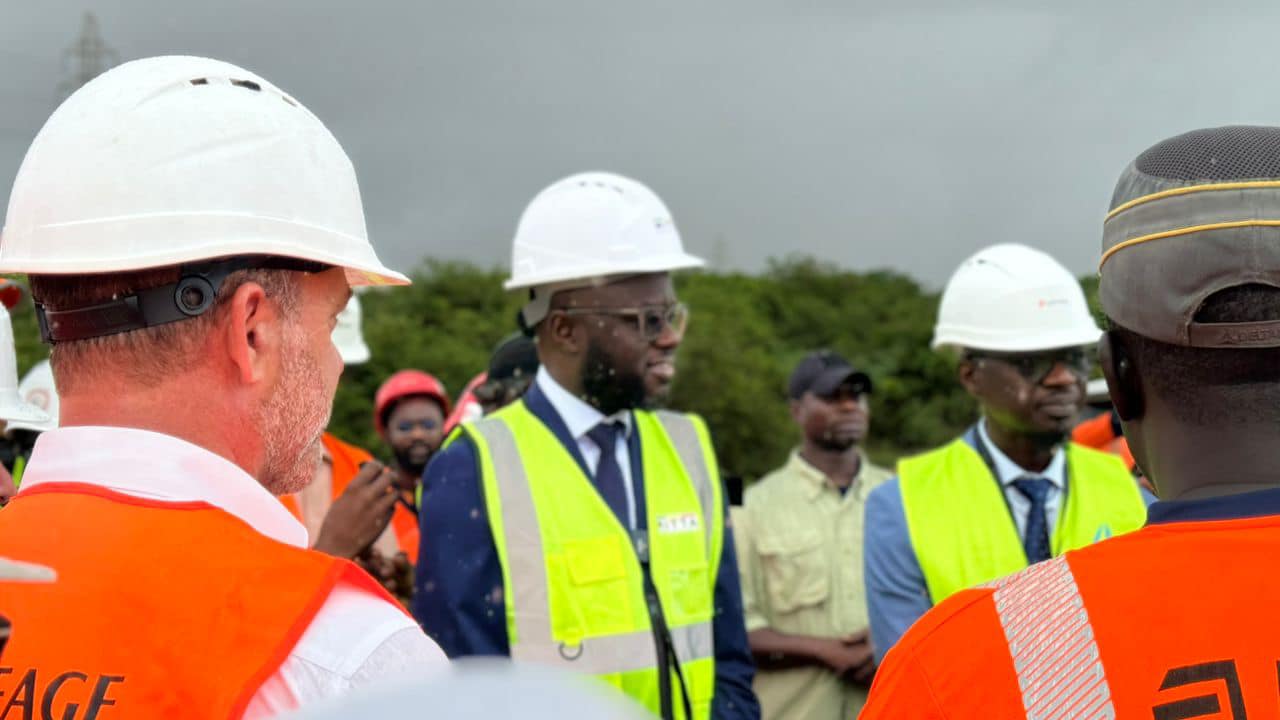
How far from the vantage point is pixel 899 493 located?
475 centimetres

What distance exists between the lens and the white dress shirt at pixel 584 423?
4.35m

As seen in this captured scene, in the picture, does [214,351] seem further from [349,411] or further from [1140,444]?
[349,411]

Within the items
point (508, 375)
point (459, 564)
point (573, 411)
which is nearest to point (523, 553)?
point (459, 564)

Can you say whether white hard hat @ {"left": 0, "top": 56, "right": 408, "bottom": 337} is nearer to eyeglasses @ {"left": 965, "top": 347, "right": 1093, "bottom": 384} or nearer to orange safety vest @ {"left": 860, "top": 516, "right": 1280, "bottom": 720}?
orange safety vest @ {"left": 860, "top": 516, "right": 1280, "bottom": 720}

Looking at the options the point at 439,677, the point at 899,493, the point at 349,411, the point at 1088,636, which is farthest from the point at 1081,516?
the point at 349,411

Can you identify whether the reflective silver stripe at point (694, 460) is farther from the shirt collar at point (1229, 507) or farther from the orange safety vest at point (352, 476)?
the shirt collar at point (1229, 507)

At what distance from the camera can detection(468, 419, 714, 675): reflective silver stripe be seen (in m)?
3.97

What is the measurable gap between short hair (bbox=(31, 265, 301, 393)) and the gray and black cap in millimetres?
1369

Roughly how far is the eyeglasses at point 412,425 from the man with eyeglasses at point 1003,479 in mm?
2943

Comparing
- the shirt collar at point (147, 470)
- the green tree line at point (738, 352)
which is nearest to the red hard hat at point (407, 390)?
the shirt collar at point (147, 470)

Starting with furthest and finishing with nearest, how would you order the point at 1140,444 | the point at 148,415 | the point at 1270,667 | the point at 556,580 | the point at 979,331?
the point at 979,331
the point at 556,580
the point at 1140,444
the point at 148,415
the point at 1270,667

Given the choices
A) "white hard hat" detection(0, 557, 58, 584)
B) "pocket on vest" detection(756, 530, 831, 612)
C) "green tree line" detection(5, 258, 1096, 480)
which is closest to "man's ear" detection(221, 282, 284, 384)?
"white hard hat" detection(0, 557, 58, 584)

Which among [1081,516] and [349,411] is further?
[349,411]

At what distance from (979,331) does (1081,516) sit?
825mm
